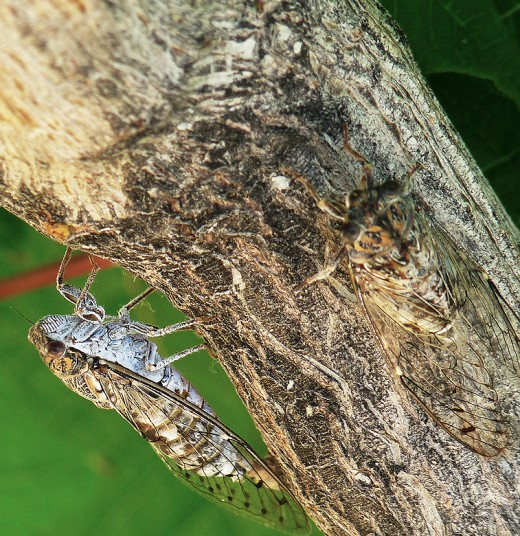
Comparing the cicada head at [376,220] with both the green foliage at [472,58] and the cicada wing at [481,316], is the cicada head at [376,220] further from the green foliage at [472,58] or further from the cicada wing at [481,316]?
the green foliage at [472,58]

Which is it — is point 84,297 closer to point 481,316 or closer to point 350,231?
point 350,231

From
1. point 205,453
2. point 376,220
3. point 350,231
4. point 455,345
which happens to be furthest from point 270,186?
point 205,453

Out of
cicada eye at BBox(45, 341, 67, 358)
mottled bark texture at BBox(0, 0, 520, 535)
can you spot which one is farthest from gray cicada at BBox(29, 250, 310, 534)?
mottled bark texture at BBox(0, 0, 520, 535)

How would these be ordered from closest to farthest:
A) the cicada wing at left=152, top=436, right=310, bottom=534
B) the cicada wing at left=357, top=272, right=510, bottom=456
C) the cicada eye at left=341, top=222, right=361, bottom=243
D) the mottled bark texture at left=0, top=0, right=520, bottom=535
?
the mottled bark texture at left=0, top=0, right=520, bottom=535 → the cicada eye at left=341, top=222, right=361, bottom=243 → the cicada wing at left=357, top=272, right=510, bottom=456 → the cicada wing at left=152, top=436, right=310, bottom=534

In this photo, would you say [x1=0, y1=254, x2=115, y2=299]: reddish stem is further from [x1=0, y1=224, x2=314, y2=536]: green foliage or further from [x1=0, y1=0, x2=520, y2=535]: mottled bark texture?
[x1=0, y1=0, x2=520, y2=535]: mottled bark texture

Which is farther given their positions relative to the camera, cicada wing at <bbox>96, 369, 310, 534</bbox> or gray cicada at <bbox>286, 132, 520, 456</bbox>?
cicada wing at <bbox>96, 369, 310, 534</bbox>

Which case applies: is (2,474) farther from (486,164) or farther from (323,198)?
(486,164)

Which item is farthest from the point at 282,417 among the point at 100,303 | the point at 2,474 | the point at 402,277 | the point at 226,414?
the point at 2,474

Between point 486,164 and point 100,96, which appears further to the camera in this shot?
point 486,164
